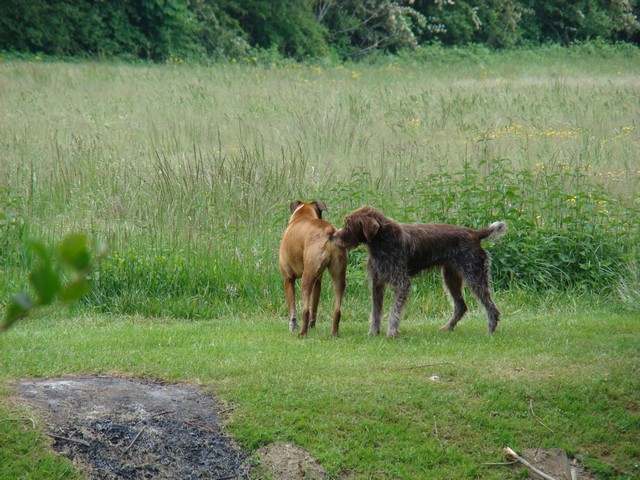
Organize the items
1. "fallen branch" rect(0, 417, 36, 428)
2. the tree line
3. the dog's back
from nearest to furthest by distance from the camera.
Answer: "fallen branch" rect(0, 417, 36, 428)
the dog's back
the tree line

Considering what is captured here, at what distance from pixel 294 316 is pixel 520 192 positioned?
194 inches

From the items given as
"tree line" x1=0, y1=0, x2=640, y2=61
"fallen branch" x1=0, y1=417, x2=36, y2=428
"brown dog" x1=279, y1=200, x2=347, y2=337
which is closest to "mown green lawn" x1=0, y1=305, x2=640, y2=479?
"fallen branch" x1=0, y1=417, x2=36, y2=428

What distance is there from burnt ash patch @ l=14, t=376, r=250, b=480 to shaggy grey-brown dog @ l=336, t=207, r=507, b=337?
250cm

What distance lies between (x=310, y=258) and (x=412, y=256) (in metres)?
1.11

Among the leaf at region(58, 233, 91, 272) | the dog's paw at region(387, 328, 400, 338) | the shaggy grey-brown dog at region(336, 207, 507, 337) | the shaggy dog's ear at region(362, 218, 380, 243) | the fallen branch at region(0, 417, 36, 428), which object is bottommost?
the dog's paw at region(387, 328, 400, 338)

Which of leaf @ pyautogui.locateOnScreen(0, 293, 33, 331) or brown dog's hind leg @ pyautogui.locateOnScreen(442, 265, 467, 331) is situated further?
brown dog's hind leg @ pyautogui.locateOnScreen(442, 265, 467, 331)

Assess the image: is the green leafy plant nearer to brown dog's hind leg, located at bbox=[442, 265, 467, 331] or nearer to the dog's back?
the dog's back

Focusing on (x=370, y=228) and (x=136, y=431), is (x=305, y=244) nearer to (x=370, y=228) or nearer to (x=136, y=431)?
(x=370, y=228)

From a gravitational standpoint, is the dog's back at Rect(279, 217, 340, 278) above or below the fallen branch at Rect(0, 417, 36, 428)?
above

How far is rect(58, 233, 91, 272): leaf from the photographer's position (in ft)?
4.01

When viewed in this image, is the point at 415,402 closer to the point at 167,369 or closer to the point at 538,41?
the point at 167,369

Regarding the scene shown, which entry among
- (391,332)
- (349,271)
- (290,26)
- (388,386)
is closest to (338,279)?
(391,332)

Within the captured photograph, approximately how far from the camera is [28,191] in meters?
11.9

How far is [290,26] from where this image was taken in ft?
123
